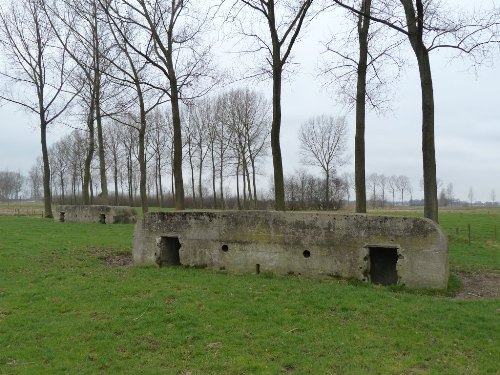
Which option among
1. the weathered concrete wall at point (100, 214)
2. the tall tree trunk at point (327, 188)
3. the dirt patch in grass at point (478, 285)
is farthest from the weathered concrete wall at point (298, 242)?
the tall tree trunk at point (327, 188)

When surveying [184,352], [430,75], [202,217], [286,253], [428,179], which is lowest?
[184,352]

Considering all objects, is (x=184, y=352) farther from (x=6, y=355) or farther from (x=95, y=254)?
(x=95, y=254)

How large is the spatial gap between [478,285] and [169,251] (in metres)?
7.44

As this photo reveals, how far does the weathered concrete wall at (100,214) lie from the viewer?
83.4 feet

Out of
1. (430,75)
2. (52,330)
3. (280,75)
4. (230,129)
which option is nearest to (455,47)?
(430,75)

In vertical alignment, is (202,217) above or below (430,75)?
below

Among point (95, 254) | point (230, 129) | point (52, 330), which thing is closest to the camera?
point (52, 330)

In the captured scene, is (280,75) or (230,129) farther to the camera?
(230,129)

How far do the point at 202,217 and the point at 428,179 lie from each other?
5.84 m

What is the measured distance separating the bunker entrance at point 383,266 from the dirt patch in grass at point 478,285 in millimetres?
1491

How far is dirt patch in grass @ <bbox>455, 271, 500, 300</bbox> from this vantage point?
359 inches

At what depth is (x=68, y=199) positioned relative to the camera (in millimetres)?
63906

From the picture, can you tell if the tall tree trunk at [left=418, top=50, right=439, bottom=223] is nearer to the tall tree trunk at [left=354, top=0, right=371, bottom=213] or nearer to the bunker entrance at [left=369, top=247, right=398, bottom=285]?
the bunker entrance at [left=369, top=247, right=398, bottom=285]

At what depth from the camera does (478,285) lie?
33.0 ft
